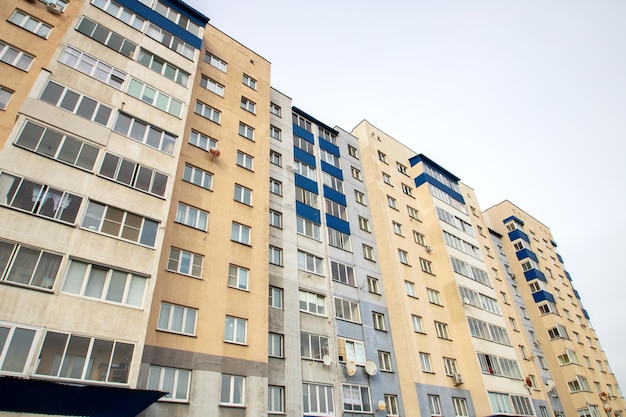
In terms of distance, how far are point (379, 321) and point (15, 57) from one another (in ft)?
98.3

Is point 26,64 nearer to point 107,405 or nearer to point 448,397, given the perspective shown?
point 107,405

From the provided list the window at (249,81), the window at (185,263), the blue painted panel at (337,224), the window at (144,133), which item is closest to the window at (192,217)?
the window at (185,263)

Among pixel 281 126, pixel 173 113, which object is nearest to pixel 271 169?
pixel 281 126

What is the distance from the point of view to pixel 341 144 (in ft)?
137

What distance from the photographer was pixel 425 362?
98.5 feet

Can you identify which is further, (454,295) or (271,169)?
(454,295)

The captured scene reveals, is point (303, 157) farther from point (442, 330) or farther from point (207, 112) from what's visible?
point (442, 330)

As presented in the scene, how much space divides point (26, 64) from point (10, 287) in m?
13.9

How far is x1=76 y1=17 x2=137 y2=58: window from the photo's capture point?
23.0 metres

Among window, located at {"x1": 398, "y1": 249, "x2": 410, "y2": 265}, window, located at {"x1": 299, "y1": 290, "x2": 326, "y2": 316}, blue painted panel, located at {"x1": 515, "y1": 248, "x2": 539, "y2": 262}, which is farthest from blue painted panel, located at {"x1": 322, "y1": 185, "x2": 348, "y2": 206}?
blue painted panel, located at {"x1": 515, "y1": 248, "x2": 539, "y2": 262}

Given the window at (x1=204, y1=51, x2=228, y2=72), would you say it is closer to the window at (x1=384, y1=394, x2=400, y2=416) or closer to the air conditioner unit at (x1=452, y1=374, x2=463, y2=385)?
the window at (x1=384, y1=394, x2=400, y2=416)

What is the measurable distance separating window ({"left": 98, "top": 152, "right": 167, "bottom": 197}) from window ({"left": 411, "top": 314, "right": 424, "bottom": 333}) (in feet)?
74.1

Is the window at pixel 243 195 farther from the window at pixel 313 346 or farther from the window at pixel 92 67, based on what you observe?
the window at pixel 313 346

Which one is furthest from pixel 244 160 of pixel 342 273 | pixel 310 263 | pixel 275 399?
pixel 275 399
